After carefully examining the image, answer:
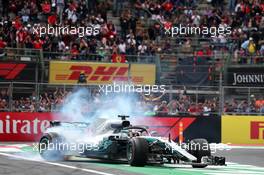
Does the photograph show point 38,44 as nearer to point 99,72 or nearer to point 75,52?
point 75,52

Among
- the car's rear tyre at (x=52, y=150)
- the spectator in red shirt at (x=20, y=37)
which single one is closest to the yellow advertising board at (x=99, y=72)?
the spectator in red shirt at (x=20, y=37)

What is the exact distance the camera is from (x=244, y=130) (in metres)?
28.1

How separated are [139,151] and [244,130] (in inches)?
498

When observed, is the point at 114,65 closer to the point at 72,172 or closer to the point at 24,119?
the point at 24,119

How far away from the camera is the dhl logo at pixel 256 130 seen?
2794 centimetres

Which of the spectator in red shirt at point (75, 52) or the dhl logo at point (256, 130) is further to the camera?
the spectator in red shirt at point (75, 52)

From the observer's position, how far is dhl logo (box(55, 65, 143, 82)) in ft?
101

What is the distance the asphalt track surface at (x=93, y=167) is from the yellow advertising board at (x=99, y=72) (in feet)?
34.4

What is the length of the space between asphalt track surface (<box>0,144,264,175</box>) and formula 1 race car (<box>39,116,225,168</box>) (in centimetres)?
23

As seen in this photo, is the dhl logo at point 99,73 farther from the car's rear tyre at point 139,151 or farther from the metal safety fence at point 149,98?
the car's rear tyre at point 139,151

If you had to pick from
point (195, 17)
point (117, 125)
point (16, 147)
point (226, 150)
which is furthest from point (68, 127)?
point (195, 17)

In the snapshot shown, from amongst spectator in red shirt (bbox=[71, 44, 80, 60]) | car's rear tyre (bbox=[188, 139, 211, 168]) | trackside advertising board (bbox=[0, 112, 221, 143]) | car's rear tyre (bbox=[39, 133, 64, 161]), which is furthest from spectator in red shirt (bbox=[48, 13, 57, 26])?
car's rear tyre (bbox=[188, 139, 211, 168])

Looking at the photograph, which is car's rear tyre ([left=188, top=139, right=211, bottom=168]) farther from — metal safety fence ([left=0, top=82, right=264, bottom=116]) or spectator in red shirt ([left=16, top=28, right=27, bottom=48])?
spectator in red shirt ([left=16, top=28, right=27, bottom=48])

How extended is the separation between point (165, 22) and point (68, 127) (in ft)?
56.0
